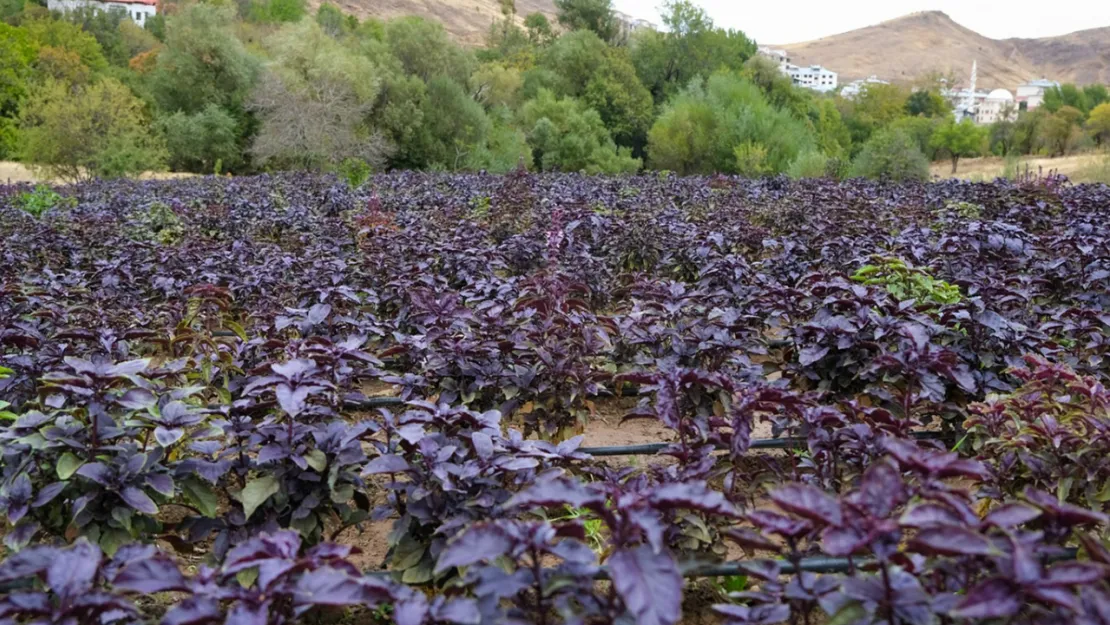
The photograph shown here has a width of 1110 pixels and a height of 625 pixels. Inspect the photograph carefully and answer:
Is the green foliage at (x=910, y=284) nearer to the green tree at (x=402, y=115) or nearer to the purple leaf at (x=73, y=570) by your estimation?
the purple leaf at (x=73, y=570)

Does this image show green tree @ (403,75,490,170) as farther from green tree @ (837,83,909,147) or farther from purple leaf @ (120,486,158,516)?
green tree @ (837,83,909,147)

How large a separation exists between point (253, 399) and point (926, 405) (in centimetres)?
225

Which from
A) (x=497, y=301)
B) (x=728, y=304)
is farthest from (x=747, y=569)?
(x=728, y=304)

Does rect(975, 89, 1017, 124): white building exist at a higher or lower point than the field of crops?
higher

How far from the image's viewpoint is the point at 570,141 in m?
24.5

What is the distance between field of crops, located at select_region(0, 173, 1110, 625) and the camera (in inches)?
46.9

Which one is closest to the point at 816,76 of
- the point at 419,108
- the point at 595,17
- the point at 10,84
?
the point at 595,17

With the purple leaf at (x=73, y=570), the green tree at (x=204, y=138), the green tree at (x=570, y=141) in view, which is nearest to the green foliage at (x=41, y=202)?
the purple leaf at (x=73, y=570)

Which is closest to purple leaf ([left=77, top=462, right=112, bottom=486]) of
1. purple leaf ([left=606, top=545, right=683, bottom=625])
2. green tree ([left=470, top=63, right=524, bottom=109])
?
purple leaf ([left=606, top=545, right=683, bottom=625])

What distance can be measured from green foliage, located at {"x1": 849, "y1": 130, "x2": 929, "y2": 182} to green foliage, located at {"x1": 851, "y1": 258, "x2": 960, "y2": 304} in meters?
13.0

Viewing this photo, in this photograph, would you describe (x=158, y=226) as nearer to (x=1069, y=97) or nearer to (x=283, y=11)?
(x=283, y=11)

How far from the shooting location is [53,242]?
19.4 ft

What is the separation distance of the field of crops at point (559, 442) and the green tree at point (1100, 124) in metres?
45.4

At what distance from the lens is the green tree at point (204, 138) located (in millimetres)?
28266
